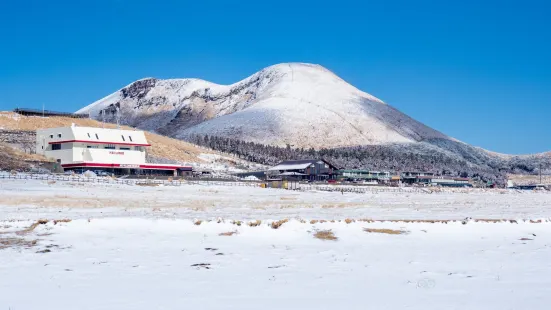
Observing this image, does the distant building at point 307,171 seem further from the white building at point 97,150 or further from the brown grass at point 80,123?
the brown grass at point 80,123

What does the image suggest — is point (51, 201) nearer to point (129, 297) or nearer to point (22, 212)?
point (22, 212)

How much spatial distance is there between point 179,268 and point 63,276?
3.26 m

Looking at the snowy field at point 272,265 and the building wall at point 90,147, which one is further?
the building wall at point 90,147

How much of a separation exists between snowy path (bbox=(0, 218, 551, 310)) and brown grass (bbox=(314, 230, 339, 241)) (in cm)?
29

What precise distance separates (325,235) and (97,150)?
252 ft

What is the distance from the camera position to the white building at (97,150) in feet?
305

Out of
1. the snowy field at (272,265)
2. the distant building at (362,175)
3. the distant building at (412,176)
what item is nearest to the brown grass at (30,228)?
the snowy field at (272,265)

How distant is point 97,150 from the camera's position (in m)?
94.4

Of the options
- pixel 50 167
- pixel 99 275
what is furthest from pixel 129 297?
pixel 50 167

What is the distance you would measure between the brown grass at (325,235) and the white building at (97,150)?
73178mm

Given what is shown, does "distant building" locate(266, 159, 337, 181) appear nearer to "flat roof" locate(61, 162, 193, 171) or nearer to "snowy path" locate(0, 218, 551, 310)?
"flat roof" locate(61, 162, 193, 171)

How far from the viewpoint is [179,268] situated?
1742 cm

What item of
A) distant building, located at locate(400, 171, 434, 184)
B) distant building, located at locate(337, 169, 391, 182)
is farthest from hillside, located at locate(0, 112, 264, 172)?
distant building, located at locate(400, 171, 434, 184)

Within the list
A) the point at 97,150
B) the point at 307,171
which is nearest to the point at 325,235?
the point at 97,150
